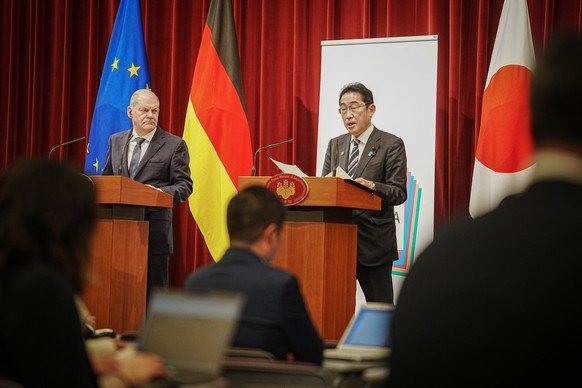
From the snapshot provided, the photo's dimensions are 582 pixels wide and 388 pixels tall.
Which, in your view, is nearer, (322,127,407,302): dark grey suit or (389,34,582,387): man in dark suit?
(389,34,582,387): man in dark suit

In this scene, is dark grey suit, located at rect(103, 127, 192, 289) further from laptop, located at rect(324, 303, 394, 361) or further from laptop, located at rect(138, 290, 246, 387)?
laptop, located at rect(138, 290, 246, 387)

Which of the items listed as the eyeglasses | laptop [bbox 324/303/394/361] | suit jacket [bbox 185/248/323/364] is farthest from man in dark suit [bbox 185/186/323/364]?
the eyeglasses

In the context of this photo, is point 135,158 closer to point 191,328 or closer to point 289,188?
point 289,188

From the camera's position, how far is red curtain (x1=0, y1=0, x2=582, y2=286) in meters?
6.56

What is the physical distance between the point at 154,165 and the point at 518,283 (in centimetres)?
452

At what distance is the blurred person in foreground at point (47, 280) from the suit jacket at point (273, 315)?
474mm

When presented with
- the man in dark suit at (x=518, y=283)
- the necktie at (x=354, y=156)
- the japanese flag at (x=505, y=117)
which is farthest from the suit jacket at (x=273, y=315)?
the japanese flag at (x=505, y=117)

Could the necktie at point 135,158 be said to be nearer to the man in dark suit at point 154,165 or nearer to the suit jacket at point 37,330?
the man in dark suit at point 154,165

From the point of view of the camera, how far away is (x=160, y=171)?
17.6ft

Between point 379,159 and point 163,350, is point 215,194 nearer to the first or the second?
point 379,159

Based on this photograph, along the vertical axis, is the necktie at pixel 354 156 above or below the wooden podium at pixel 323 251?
above

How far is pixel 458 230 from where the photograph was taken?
1082 mm

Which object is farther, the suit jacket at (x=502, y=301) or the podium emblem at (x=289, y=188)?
the podium emblem at (x=289, y=188)

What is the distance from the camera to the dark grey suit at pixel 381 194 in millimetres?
4766
